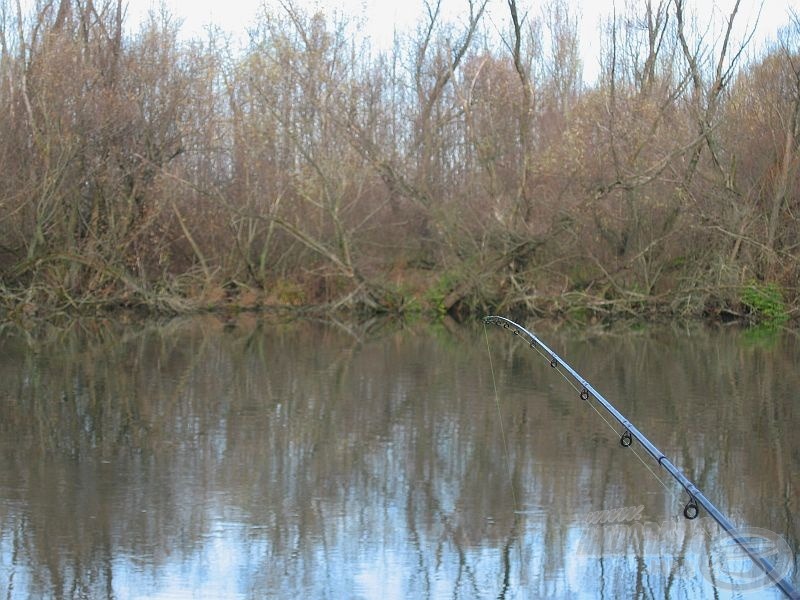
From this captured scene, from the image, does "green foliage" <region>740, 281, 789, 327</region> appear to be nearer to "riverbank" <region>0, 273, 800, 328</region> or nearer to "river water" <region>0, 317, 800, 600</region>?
"riverbank" <region>0, 273, 800, 328</region>

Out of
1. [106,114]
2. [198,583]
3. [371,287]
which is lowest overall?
[198,583]

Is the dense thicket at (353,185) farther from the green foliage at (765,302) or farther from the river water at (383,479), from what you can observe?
the river water at (383,479)

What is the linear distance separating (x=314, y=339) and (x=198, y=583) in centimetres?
1476

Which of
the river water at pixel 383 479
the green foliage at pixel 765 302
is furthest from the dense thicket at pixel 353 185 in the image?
the river water at pixel 383 479

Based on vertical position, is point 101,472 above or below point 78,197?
below

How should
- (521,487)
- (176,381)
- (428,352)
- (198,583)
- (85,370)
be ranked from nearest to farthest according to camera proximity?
Answer: (198,583), (521,487), (176,381), (85,370), (428,352)

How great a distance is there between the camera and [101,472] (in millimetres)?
8297

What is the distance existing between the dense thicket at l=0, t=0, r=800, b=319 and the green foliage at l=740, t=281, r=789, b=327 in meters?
0.05

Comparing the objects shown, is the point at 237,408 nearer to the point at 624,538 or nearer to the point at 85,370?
the point at 85,370

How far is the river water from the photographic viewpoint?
5.88 metres

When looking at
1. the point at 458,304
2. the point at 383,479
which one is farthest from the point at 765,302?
the point at 383,479

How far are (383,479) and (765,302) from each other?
64.5 feet

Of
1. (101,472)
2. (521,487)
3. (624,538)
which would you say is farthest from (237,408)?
(624,538)

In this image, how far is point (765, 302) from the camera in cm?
Answer: 2603
